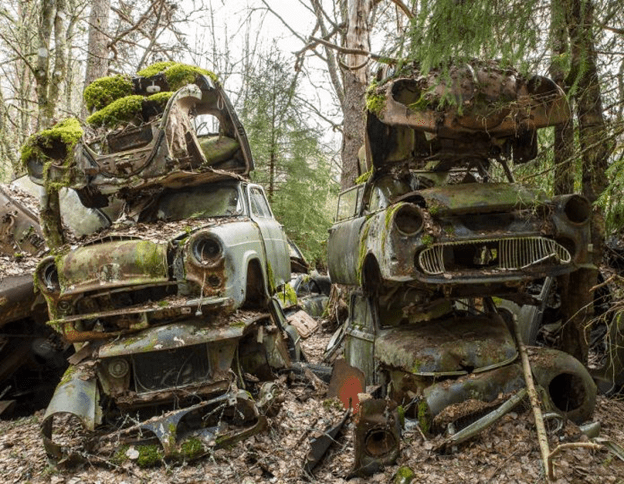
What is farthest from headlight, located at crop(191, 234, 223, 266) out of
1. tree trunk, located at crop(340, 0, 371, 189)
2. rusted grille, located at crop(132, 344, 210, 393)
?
tree trunk, located at crop(340, 0, 371, 189)

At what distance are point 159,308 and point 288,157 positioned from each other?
9.94 metres

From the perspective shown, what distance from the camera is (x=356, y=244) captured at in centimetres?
577

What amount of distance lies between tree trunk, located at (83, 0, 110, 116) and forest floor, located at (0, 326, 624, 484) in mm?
8158

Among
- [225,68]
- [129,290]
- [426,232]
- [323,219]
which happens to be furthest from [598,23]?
[225,68]

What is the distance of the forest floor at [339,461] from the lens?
11.2 feet

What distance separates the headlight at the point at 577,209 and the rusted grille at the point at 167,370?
3458 millimetres

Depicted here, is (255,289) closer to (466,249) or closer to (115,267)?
(115,267)

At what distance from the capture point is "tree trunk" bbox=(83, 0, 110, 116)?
1062 cm

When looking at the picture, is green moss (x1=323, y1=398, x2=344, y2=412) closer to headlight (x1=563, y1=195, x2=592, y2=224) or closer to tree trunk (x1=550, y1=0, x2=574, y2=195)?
headlight (x1=563, y1=195, x2=592, y2=224)

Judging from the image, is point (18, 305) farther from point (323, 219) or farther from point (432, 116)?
point (323, 219)

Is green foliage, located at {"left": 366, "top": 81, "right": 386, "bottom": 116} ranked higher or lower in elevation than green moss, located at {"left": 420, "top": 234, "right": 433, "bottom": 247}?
higher

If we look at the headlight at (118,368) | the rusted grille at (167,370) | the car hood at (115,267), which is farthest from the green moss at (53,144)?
the rusted grille at (167,370)

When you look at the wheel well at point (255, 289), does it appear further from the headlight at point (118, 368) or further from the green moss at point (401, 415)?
the green moss at point (401, 415)

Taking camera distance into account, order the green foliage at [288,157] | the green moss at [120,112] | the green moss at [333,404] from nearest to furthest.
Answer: the green moss at [333,404] < the green moss at [120,112] < the green foliage at [288,157]
